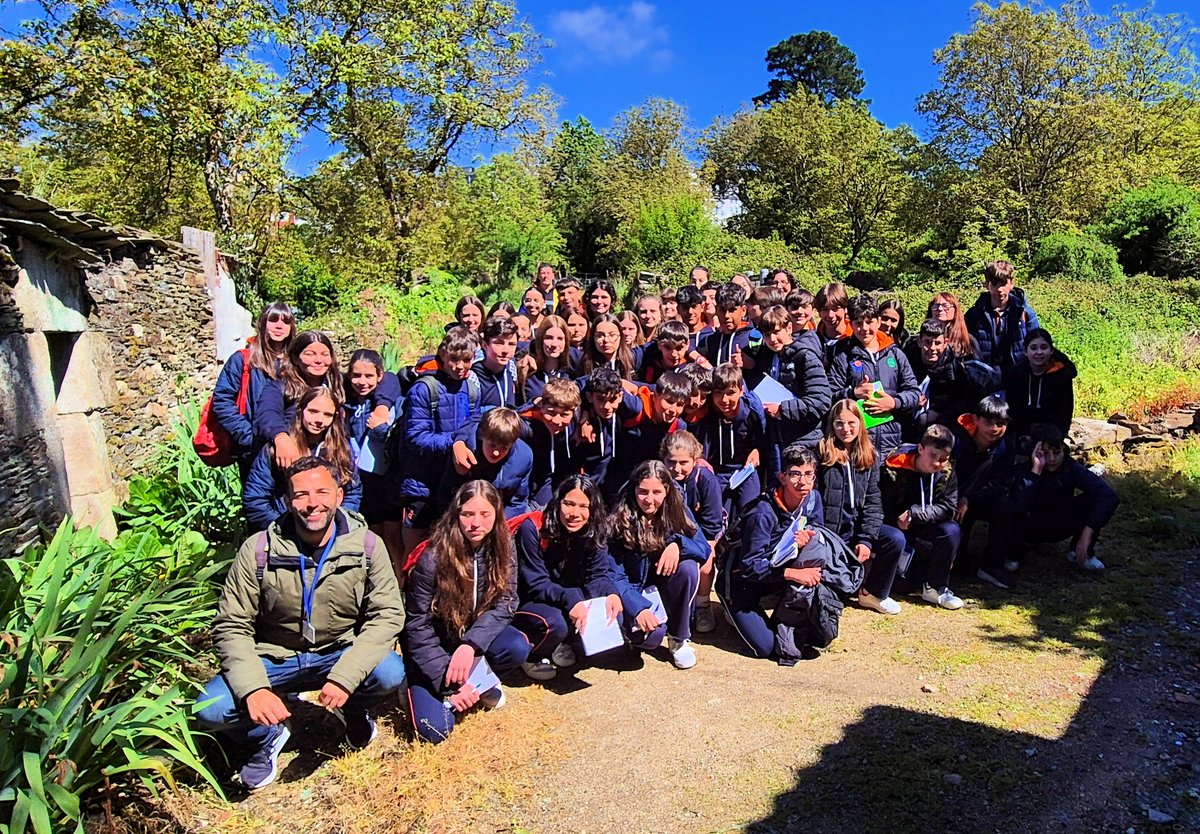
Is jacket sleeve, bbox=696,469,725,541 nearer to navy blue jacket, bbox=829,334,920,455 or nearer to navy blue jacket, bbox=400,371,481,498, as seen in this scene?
navy blue jacket, bbox=829,334,920,455

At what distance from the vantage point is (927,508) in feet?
14.9

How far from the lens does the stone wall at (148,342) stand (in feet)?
20.6

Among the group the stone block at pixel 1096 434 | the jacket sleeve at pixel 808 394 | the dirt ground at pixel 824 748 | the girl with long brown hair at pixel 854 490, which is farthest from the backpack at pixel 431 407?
the stone block at pixel 1096 434

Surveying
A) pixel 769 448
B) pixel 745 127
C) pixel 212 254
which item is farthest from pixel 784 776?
pixel 745 127

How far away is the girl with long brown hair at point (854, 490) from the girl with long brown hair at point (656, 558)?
88 cm

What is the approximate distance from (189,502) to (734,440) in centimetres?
378

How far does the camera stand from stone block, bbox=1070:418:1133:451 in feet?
23.6

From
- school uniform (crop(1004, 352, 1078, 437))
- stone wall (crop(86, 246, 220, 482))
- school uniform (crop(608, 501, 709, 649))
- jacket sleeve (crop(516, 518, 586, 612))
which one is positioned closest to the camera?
jacket sleeve (crop(516, 518, 586, 612))

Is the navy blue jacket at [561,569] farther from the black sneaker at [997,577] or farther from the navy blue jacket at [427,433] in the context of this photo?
the black sneaker at [997,577]

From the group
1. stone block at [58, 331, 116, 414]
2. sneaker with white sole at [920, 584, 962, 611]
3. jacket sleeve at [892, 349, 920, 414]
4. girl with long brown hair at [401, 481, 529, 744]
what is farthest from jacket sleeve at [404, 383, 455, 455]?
stone block at [58, 331, 116, 414]

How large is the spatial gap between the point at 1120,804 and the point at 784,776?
3.98ft

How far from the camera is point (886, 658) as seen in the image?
400cm

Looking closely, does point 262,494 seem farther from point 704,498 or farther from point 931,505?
point 931,505

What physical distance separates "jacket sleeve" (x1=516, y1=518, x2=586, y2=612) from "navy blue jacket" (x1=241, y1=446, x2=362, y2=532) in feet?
3.89
